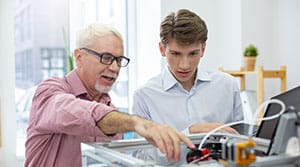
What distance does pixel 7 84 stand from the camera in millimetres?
2615

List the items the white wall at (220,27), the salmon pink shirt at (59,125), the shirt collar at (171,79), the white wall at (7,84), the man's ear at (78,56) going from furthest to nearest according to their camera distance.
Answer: the white wall at (220,27) < the white wall at (7,84) < the shirt collar at (171,79) < the man's ear at (78,56) < the salmon pink shirt at (59,125)

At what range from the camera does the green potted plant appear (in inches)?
101

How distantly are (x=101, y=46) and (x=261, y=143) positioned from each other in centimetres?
71

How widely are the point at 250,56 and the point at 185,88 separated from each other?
1144 millimetres

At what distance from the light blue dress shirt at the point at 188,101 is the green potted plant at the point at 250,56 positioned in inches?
39.9

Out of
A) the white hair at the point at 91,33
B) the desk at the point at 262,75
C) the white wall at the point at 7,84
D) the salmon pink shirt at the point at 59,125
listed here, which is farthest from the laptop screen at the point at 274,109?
the white wall at the point at 7,84

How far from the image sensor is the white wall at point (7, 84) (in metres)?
2.61

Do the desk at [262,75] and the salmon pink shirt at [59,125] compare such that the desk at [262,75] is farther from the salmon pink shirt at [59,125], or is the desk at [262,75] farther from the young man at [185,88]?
the salmon pink shirt at [59,125]

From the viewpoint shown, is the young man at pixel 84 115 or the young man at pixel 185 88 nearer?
the young man at pixel 84 115

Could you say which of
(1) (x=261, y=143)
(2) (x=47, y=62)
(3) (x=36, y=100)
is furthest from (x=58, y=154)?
(2) (x=47, y=62)

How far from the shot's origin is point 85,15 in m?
3.06

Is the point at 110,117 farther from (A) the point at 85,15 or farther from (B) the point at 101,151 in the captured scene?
(A) the point at 85,15

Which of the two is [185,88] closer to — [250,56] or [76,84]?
[76,84]

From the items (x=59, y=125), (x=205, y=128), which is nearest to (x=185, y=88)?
(x=205, y=128)
